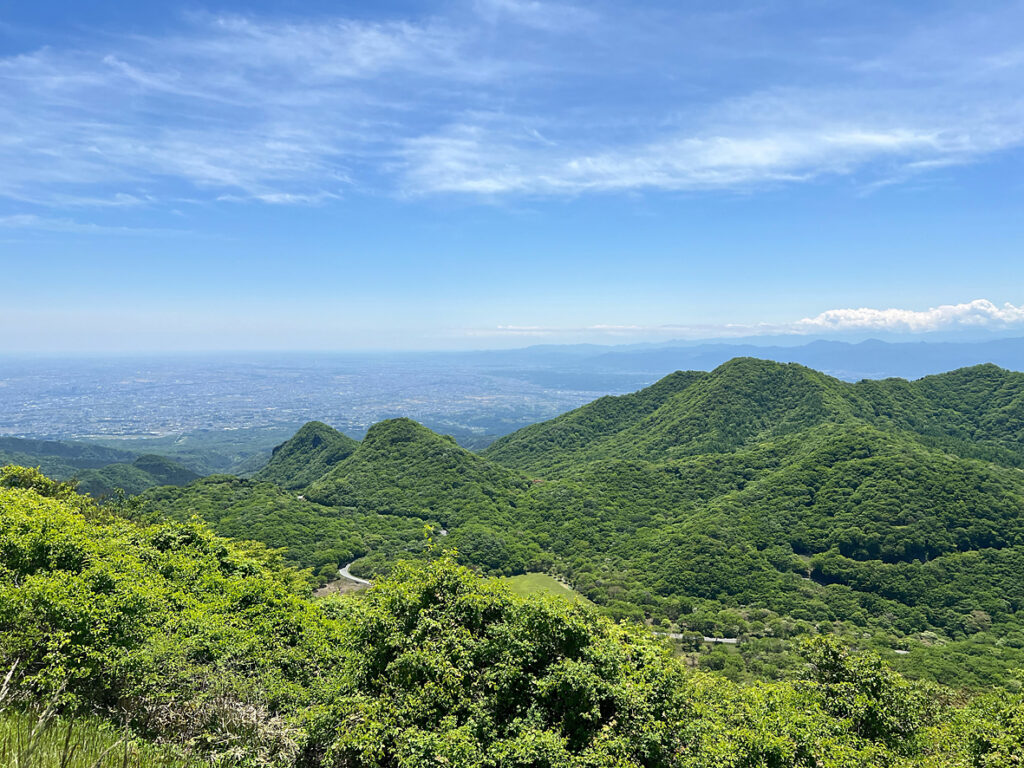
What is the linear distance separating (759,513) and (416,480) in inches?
2055

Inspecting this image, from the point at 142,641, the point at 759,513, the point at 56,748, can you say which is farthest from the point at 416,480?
the point at 56,748

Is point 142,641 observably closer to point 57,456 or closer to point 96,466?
point 96,466

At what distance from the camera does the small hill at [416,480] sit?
74938 millimetres

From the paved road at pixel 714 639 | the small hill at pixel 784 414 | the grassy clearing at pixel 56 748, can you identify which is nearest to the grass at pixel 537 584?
the paved road at pixel 714 639

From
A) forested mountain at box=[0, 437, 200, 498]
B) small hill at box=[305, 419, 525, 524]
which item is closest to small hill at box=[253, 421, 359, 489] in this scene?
small hill at box=[305, 419, 525, 524]

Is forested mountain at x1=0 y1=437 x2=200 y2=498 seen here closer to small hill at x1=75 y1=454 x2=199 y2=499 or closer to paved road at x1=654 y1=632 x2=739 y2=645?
small hill at x1=75 y1=454 x2=199 y2=499

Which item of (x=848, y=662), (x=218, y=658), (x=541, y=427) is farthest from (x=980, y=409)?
(x=218, y=658)

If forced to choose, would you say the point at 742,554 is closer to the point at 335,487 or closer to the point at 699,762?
the point at 699,762

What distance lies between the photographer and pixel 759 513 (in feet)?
211

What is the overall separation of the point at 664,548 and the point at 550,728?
54019 millimetres

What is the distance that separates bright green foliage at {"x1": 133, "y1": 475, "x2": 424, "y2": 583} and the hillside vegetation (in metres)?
42.1

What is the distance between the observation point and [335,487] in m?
79.6

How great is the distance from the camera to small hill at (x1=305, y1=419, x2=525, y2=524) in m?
74.9

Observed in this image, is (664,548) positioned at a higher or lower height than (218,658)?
lower
